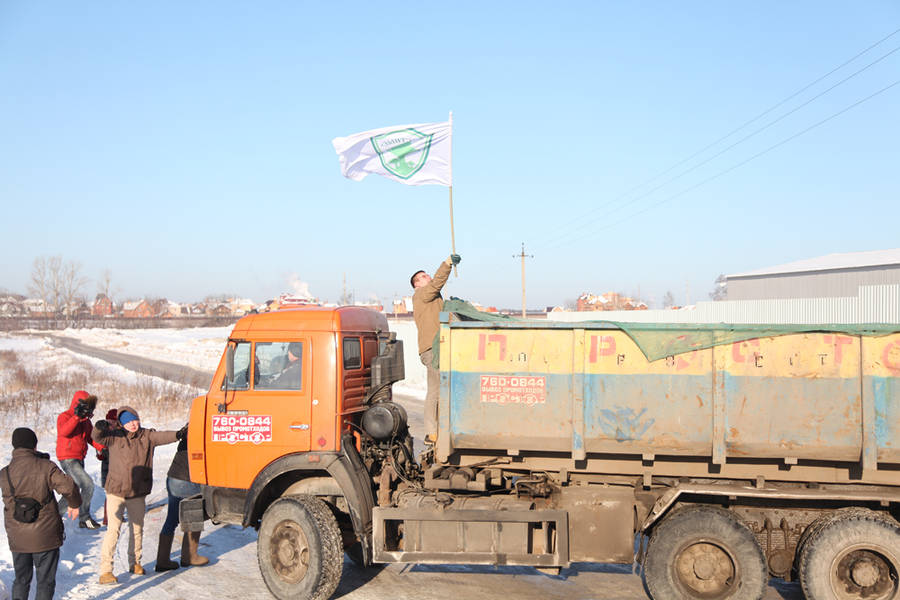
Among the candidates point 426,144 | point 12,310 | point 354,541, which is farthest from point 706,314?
point 12,310

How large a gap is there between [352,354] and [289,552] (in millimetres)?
2103

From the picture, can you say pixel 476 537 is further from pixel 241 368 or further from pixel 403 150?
pixel 403 150

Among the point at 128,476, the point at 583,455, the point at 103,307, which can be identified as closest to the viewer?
the point at 583,455

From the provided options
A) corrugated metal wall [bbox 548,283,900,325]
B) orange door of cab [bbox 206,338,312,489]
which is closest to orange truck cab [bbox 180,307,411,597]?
orange door of cab [bbox 206,338,312,489]

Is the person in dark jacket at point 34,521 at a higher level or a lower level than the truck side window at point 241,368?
lower

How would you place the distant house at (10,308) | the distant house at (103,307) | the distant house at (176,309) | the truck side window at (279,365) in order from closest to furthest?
the truck side window at (279,365) → the distant house at (103,307) → the distant house at (10,308) → the distant house at (176,309)

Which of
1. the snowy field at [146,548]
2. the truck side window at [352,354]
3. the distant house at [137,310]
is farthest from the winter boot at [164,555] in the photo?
the distant house at [137,310]

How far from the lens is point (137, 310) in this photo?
541 feet

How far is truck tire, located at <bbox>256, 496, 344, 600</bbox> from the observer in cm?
679

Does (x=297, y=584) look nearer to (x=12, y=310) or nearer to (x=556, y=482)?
(x=556, y=482)

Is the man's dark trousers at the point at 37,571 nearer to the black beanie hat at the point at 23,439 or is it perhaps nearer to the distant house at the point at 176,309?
the black beanie hat at the point at 23,439

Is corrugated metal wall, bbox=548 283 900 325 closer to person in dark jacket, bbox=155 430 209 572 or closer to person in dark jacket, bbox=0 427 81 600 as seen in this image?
person in dark jacket, bbox=155 430 209 572

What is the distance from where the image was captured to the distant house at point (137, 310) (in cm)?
16321

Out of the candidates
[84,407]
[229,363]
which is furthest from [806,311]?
[84,407]
